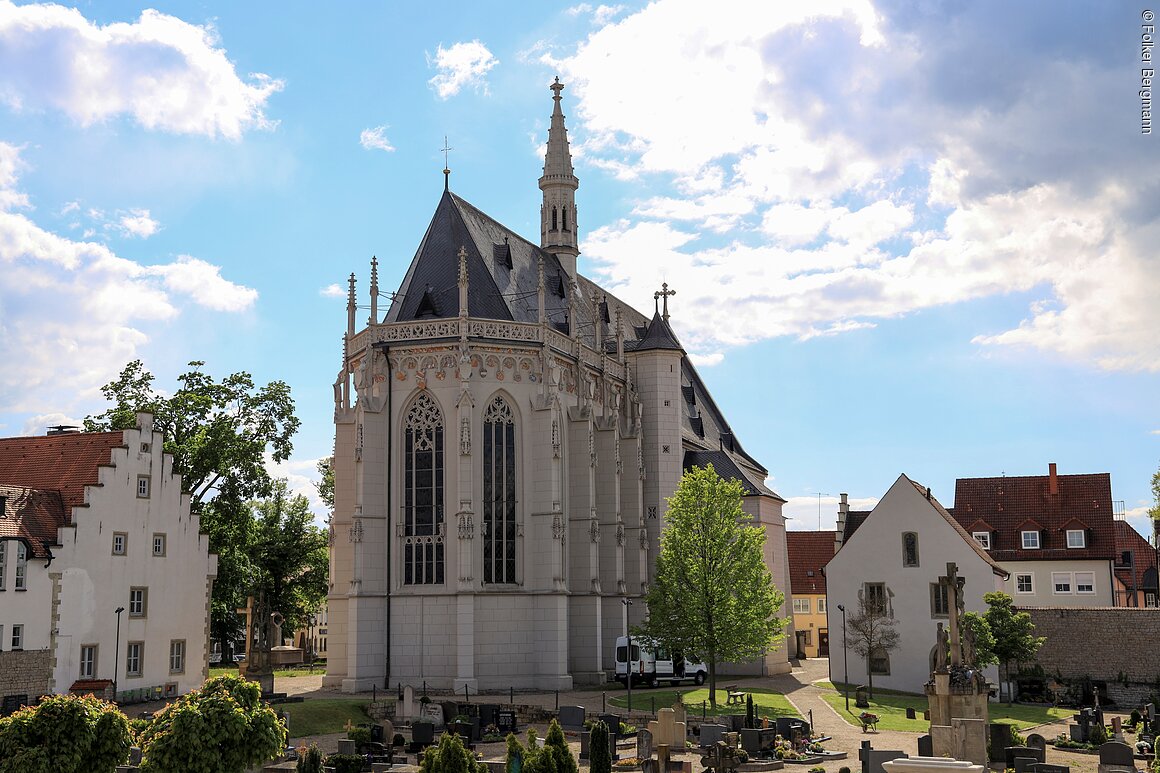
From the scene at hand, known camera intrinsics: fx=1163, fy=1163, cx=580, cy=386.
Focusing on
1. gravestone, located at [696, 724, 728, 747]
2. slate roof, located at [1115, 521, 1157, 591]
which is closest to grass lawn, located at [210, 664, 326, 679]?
gravestone, located at [696, 724, 728, 747]

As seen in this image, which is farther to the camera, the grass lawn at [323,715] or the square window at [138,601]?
the square window at [138,601]

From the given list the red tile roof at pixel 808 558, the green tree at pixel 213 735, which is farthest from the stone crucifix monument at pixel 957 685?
the red tile roof at pixel 808 558

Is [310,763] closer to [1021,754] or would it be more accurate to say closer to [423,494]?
[1021,754]

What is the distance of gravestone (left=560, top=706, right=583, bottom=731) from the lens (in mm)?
36219

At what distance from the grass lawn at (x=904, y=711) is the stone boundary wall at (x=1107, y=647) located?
437 cm

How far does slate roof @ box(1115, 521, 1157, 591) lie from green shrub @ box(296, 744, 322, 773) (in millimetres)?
55558

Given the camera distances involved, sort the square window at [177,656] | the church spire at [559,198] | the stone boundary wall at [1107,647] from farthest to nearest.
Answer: the church spire at [559,198], the stone boundary wall at [1107,647], the square window at [177,656]

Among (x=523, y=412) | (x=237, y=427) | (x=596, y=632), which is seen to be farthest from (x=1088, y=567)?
(x=237, y=427)

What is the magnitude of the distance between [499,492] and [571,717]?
1567cm

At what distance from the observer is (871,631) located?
53.2 meters

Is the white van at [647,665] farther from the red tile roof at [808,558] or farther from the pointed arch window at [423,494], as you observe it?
the red tile roof at [808,558]

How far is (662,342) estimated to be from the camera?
62375 mm

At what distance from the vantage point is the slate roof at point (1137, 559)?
67938mm

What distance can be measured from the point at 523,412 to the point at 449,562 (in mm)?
7304
